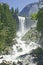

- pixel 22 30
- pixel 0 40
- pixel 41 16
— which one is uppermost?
pixel 41 16

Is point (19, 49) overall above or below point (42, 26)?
below

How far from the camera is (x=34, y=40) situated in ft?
317

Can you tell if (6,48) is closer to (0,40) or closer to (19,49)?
(19,49)

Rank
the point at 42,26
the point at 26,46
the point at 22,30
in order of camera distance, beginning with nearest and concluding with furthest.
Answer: the point at 42,26, the point at 26,46, the point at 22,30

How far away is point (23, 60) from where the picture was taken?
63.2 metres

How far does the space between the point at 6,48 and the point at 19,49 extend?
670cm

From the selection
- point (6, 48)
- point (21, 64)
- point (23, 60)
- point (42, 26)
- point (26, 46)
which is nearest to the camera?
point (21, 64)

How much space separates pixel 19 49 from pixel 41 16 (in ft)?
52.8

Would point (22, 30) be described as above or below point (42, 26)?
below

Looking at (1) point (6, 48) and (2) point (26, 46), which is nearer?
(1) point (6, 48)

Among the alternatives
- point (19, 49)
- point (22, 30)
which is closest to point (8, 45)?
point (19, 49)

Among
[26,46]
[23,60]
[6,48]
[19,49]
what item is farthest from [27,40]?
[23,60]

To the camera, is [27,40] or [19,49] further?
[27,40]

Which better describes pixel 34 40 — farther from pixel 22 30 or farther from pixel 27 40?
pixel 22 30
